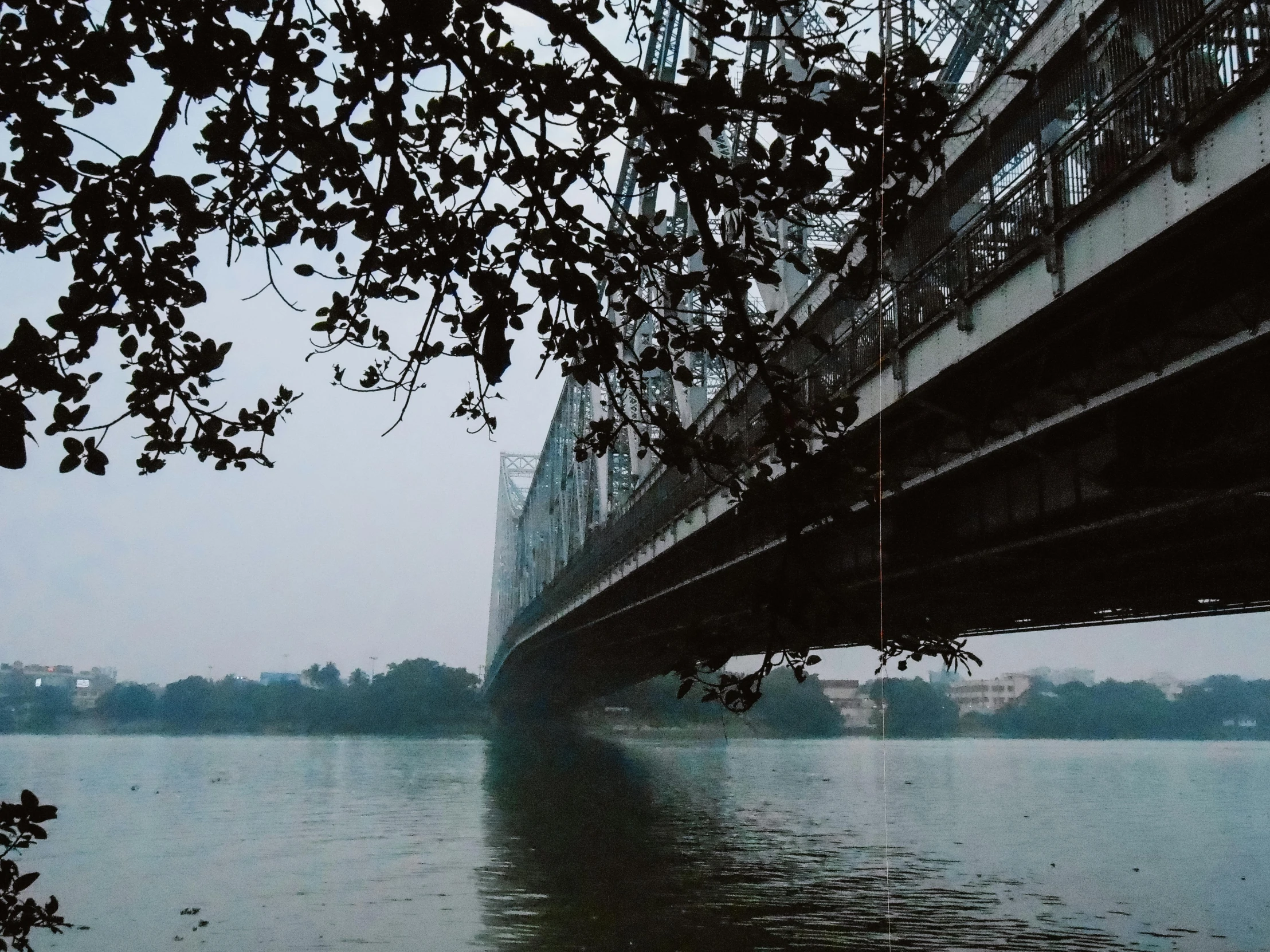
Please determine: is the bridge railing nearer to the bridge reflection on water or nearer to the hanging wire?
the hanging wire

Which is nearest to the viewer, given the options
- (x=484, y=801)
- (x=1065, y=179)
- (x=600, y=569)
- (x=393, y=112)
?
(x=393, y=112)

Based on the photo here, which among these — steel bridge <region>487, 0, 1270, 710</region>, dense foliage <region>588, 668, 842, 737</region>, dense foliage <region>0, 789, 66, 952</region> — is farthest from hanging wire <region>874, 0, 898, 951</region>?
dense foliage <region>588, 668, 842, 737</region>

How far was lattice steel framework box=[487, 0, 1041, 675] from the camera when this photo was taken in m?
13.7

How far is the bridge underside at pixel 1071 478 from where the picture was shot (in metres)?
5.11

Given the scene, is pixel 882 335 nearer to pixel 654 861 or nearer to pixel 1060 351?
pixel 1060 351

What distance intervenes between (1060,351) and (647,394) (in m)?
22.6

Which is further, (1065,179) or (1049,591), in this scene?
(1049,591)

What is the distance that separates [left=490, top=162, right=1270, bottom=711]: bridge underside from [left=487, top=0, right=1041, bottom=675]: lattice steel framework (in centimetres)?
196

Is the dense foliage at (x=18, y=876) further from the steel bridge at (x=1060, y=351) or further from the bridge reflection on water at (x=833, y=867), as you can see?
the bridge reflection on water at (x=833, y=867)

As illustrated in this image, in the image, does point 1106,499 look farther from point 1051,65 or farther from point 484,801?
point 484,801

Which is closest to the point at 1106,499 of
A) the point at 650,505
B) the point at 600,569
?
the point at 650,505

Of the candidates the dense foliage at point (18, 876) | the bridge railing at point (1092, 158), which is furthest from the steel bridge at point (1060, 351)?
the dense foliage at point (18, 876)

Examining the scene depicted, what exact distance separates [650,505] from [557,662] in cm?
4536

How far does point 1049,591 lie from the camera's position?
74.1ft
